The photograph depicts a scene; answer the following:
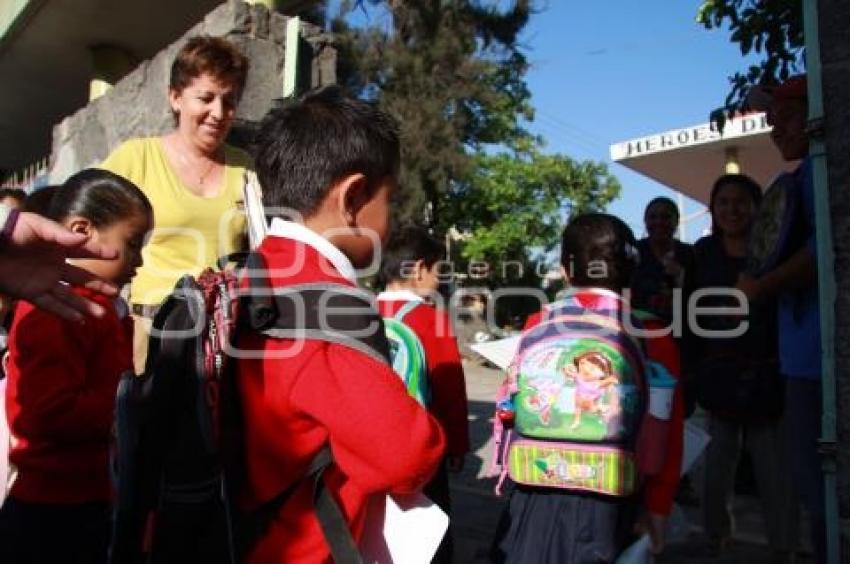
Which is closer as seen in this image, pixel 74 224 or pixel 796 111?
pixel 74 224

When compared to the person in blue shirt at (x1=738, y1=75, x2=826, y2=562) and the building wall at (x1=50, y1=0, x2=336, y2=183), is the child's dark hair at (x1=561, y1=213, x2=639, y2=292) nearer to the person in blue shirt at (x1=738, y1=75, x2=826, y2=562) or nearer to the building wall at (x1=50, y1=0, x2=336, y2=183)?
the person in blue shirt at (x1=738, y1=75, x2=826, y2=562)

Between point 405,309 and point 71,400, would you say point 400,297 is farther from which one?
point 71,400

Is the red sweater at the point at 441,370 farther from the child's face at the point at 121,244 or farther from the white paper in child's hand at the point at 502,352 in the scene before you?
the child's face at the point at 121,244

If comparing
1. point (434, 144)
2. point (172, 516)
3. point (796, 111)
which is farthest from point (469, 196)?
point (172, 516)

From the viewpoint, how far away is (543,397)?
7.45ft

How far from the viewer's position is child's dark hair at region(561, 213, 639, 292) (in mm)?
2436

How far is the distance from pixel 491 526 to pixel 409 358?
5.61ft

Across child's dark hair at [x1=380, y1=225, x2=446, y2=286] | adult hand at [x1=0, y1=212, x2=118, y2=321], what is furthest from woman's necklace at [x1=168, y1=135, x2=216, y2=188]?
adult hand at [x1=0, y1=212, x2=118, y2=321]

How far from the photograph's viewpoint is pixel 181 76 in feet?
8.32

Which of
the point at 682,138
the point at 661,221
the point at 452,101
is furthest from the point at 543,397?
the point at 452,101

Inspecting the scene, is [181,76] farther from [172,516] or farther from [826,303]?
[826,303]

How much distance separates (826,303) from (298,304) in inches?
58.1

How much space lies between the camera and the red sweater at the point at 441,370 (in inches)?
117

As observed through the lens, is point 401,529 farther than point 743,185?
No
